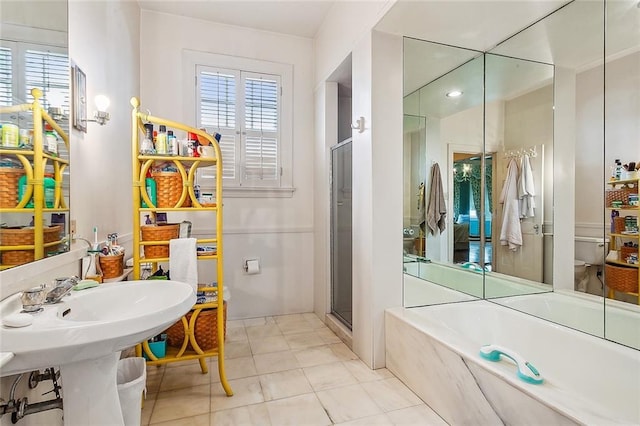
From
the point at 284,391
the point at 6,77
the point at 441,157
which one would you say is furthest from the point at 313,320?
the point at 6,77

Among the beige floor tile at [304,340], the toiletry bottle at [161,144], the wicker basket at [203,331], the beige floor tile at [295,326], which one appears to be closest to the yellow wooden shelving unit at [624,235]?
the beige floor tile at [304,340]

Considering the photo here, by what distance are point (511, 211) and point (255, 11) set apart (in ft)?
8.98

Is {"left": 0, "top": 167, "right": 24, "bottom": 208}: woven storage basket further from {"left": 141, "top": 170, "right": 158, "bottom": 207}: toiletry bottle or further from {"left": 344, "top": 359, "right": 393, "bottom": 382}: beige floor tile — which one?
{"left": 344, "top": 359, "right": 393, "bottom": 382}: beige floor tile

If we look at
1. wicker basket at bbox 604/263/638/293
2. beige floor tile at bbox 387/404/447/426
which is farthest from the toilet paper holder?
wicker basket at bbox 604/263/638/293

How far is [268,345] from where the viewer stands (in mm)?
2621

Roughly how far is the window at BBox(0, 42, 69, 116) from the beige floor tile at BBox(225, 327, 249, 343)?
202 centimetres

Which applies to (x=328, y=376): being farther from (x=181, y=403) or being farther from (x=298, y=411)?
(x=181, y=403)

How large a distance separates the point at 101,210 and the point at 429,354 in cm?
212

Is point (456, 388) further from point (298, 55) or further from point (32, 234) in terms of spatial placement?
point (298, 55)

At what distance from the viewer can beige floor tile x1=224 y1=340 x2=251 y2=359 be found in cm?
246

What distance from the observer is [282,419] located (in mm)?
1701

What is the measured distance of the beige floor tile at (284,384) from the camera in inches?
76.2

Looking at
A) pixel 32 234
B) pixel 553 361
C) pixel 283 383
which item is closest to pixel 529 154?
pixel 553 361

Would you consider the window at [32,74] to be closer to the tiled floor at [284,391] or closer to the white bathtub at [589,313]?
the tiled floor at [284,391]
